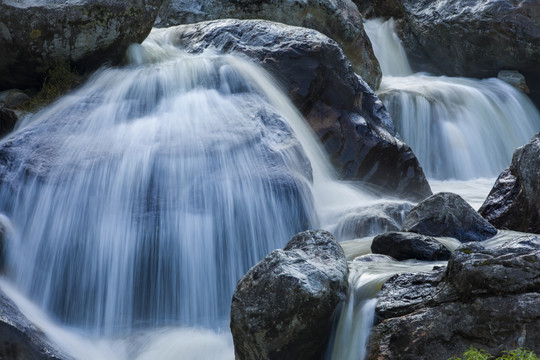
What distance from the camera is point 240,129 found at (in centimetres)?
689

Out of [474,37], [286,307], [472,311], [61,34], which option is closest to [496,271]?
[472,311]

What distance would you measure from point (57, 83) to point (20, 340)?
4517 mm

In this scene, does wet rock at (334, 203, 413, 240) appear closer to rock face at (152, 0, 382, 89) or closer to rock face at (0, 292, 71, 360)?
rock face at (0, 292, 71, 360)

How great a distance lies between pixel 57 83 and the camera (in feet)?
25.9

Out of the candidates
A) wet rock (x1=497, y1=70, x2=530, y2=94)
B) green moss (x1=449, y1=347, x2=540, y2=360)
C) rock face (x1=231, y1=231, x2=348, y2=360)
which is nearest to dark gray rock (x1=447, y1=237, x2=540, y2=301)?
green moss (x1=449, y1=347, x2=540, y2=360)

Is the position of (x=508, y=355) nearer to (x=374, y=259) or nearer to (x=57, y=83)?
(x=374, y=259)

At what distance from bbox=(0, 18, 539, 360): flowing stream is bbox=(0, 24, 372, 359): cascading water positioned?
0.04 ft

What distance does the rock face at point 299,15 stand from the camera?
11078 mm

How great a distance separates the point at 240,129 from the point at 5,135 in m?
2.71

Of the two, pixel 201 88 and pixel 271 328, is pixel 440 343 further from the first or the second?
pixel 201 88

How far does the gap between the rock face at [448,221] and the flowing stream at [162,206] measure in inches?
20.8

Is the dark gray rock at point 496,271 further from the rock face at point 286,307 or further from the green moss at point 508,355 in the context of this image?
the rock face at point 286,307

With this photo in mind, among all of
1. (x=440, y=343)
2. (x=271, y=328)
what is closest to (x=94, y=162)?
(x=271, y=328)

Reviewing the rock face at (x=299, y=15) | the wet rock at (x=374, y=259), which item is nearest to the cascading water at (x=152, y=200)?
the wet rock at (x=374, y=259)
